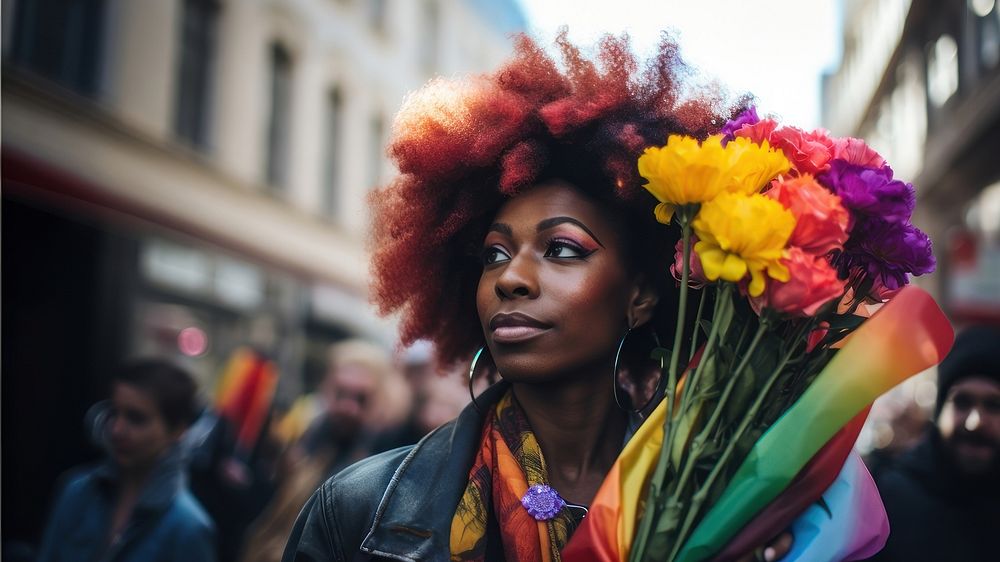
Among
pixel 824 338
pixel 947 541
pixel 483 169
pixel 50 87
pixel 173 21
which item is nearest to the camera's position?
pixel 824 338

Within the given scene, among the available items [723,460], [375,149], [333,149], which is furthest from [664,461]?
[375,149]

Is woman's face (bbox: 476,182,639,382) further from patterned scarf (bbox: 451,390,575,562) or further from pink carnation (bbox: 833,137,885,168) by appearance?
pink carnation (bbox: 833,137,885,168)

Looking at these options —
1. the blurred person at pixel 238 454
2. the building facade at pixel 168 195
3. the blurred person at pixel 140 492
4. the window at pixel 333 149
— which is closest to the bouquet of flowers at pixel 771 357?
the blurred person at pixel 140 492

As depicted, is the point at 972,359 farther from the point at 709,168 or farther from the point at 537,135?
the point at 709,168

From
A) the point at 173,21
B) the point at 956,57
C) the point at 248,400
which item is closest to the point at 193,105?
the point at 173,21

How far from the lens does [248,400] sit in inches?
270

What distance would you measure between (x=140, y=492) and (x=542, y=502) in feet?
8.74

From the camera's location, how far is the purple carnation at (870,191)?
187cm

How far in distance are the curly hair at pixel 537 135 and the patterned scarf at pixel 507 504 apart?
49 centimetres

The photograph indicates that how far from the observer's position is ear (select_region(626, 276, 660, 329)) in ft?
7.68

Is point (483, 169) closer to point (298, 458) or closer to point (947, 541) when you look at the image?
point (947, 541)

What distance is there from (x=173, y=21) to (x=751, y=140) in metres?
11.3

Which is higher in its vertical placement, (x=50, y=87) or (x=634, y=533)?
(x=50, y=87)

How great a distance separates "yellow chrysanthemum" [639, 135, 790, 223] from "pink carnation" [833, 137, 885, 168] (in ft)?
0.40
